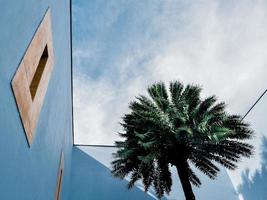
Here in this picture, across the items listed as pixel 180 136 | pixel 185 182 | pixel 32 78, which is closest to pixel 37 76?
pixel 32 78

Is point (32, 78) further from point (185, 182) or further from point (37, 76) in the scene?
point (185, 182)

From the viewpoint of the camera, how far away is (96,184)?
546 inches

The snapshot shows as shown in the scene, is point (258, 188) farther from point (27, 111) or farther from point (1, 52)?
point (1, 52)

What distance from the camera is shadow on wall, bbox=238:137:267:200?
11716 mm

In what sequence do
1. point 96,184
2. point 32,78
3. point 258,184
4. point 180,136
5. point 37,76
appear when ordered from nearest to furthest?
point 32,78 < point 37,76 < point 180,136 < point 258,184 < point 96,184

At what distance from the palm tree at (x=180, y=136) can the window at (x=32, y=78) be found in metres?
5.94

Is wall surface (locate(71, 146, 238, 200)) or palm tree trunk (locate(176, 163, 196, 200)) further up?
wall surface (locate(71, 146, 238, 200))

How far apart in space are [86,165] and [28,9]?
41.1ft

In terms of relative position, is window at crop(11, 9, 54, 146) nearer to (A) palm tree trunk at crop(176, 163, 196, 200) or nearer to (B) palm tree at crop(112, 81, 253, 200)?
(B) palm tree at crop(112, 81, 253, 200)

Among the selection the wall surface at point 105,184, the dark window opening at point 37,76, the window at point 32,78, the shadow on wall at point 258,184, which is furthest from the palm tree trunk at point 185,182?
the dark window opening at point 37,76

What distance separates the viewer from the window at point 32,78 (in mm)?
3021

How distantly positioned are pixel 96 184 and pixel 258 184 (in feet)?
26.6

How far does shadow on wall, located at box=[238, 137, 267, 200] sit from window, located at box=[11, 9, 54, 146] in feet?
35.2

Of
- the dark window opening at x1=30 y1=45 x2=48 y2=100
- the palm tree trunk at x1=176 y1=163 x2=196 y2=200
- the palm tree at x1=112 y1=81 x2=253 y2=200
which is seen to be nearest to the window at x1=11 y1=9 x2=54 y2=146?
the dark window opening at x1=30 y1=45 x2=48 y2=100
